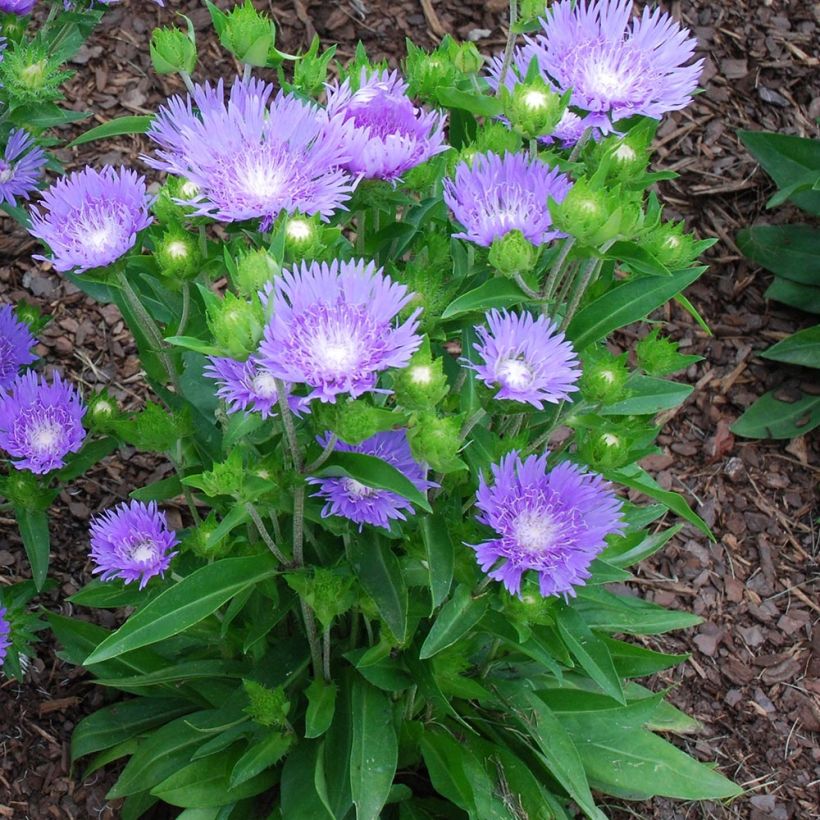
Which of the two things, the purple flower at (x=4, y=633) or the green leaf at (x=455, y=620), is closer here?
the green leaf at (x=455, y=620)

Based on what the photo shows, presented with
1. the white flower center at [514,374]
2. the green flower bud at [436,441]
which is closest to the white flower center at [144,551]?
the green flower bud at [436,441]

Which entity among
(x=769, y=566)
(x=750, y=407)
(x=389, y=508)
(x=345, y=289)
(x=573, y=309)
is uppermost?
(x=345, y=289)

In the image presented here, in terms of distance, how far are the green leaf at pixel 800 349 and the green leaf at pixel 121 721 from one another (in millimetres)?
2135

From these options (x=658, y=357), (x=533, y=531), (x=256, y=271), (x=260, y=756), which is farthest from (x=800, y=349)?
(x=256, y=271)

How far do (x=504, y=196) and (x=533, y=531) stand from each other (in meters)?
0.59

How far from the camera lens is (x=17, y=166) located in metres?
2.57

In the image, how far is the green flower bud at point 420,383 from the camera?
65.9 inches

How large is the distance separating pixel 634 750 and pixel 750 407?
1.40 meters

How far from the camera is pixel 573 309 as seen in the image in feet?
6.79

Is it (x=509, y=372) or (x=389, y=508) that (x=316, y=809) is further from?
(x=509, y=372)

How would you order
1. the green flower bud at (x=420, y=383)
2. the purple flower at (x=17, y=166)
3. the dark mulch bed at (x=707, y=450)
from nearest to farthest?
1. the green flower bud at (x=420, y=383)
2. the purple flower at (x=17, y=166)
3. the dark mulch bed at (x=707, y=450)

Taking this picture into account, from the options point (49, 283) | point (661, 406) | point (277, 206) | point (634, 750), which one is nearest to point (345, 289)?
point (277, 206)

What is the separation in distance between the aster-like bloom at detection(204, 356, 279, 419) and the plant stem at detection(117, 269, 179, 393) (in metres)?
0.25

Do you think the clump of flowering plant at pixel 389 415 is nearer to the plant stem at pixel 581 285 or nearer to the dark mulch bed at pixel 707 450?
the plant stem at pixel 581 285
